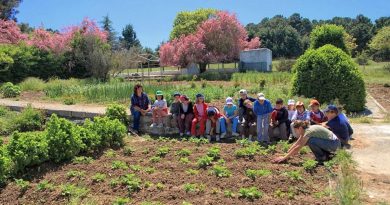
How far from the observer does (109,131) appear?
8172 mm

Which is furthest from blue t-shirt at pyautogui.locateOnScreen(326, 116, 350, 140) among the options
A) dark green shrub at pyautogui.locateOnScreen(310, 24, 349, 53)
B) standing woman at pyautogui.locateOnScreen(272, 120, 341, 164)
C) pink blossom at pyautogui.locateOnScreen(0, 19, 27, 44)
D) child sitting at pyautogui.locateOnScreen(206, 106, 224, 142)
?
pink blossom at pyautogui.locateOnScreen(0, 19, 27, 44)

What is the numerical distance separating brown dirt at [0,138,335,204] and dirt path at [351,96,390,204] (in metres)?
0.59

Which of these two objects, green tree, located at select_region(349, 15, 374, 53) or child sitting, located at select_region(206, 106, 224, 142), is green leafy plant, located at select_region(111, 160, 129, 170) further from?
green tree, located at select_region(349, 15, 374, 53)

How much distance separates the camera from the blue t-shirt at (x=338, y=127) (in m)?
7.53

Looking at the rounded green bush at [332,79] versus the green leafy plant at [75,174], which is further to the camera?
the rounded green bush at [332,79]

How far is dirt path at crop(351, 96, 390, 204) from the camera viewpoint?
547 centimetres

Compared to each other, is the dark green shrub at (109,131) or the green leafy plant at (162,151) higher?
the dark green shrub at (109,131)

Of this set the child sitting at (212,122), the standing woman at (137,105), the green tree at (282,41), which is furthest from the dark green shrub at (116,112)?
the green tree at (282,41)

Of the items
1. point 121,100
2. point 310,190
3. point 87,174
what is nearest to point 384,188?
point 310,190

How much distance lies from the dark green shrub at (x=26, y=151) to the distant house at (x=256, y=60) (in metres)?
25.8

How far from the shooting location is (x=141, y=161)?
715 centimetres

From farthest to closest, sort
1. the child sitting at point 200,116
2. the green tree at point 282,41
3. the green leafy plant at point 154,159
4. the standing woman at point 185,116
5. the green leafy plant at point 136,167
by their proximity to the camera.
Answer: the green tree at point 282,41, the standing woman at point 185,116, the child sitting at point 200,116, the green leafy plant at point 154,159, the green leafy plant at point 136,167

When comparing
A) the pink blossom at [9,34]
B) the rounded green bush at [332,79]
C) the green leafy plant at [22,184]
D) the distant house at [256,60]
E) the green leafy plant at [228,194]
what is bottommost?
the green leafy plant at [22,184]

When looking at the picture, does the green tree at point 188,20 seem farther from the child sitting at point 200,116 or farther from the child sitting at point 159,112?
the child sitting at point 200,116
